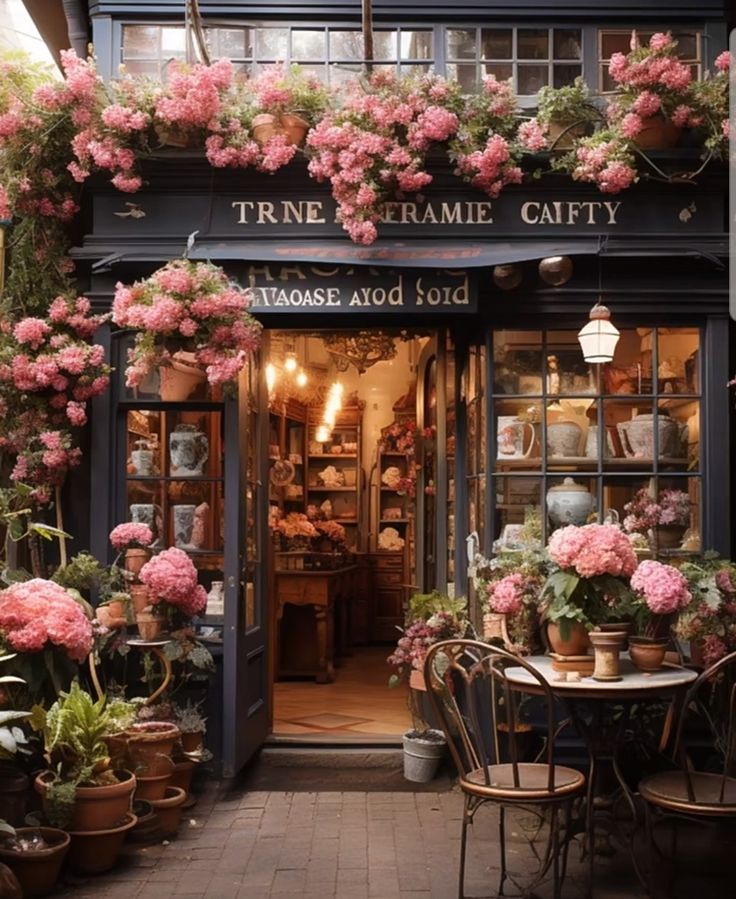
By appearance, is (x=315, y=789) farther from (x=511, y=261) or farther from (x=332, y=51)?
(x=332, y=51)

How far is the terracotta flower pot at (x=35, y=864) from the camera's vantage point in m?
4.62

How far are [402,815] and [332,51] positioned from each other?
4688 millimetres

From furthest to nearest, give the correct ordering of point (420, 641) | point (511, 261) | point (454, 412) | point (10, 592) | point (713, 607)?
point (454, 412) < point (420, 641) < point (511, 261) < point (713, 607) < point (10, 592)

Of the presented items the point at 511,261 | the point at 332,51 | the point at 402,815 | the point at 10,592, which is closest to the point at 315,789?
the point at 402,815

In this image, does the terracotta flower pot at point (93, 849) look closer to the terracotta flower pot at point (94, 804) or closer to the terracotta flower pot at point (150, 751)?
the terracotta flower pot at point (94, 804)

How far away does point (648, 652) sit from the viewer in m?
4.96

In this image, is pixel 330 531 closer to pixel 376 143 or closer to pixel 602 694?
pixel 376 143

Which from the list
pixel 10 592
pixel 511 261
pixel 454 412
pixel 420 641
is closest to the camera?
pixel 10 592

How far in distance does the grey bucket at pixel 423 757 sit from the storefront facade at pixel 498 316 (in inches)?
39.3

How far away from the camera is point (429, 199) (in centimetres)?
657

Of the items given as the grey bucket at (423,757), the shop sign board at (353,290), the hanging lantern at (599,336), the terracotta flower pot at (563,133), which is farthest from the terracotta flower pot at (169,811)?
the terracotta flower pot at (563,133)

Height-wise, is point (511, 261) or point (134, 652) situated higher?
point (511, 261)

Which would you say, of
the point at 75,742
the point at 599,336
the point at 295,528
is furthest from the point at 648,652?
the point at 295,528

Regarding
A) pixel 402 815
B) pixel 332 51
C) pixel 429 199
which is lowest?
pixel 402 815
